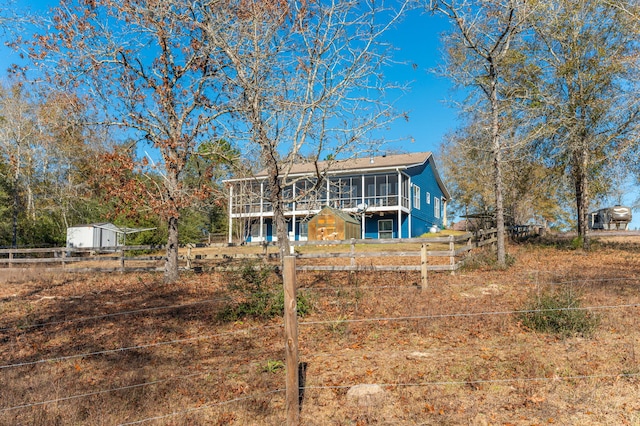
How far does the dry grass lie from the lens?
4.95 metres

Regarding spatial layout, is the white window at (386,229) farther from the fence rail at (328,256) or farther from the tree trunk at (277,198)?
the tree trunk at (277,198)

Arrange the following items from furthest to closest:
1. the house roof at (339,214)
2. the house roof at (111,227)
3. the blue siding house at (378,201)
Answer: the blue siding house at (378,201) → the house roof at (111,227) → the house roof at (339,214)

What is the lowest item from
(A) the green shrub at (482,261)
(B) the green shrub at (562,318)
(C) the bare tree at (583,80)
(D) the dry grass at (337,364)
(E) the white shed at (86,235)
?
(D) the dry grass at (337,364)

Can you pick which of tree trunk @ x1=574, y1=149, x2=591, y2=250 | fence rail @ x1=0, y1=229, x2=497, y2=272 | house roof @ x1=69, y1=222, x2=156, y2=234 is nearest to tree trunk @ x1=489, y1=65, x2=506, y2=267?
fence rail @ x1=0, y1=229, x2=497, y2=272

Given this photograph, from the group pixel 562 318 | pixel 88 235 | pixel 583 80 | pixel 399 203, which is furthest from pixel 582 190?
pixel 88 235

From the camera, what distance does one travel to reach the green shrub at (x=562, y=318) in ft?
24.2

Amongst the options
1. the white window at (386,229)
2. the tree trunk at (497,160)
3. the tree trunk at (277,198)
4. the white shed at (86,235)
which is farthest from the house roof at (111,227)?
the tree trunk at (497,160)

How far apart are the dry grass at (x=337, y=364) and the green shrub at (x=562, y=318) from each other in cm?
18

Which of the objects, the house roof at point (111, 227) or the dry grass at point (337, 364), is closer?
the dry grass at point (337, 364)

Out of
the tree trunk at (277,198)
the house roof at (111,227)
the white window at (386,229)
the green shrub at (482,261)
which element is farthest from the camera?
the white window at (386,229)

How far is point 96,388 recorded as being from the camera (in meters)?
5.87

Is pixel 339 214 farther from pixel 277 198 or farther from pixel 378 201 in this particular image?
pixel 277 198

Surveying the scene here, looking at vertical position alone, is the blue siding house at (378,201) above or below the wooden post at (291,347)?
above

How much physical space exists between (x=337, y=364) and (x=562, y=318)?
12.7 ft
